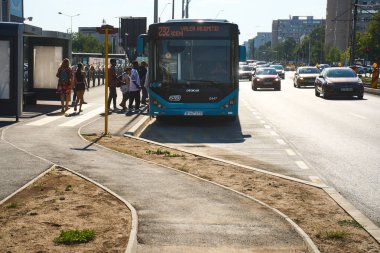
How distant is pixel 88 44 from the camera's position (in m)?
143

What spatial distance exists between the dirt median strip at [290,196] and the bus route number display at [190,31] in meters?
5.88

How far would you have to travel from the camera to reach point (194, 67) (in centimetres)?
1878

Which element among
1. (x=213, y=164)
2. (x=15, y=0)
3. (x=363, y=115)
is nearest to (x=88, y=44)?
(x=15, y=0)

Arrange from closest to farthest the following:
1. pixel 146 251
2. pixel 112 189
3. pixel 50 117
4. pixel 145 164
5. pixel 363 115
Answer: pixel 146 251 < pixel 112 189 < pixel 145 164 < pixel 50 117 < pixel 363 115

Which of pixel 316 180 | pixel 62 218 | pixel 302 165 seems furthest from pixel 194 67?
pixel 62 218

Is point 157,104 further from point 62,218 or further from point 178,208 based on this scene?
point 62,218

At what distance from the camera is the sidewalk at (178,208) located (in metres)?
6.08

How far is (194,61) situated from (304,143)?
5044 millimetres

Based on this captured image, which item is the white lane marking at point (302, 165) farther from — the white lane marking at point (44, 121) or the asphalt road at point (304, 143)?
the white lane marking at point (44, 121)

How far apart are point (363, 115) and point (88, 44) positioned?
123255 millimetres

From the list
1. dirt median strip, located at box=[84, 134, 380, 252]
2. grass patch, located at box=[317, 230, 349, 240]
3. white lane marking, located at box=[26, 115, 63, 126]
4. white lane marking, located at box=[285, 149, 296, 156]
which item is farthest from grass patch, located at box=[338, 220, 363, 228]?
white lane marking, located at box=[26, 115, 63, 126]

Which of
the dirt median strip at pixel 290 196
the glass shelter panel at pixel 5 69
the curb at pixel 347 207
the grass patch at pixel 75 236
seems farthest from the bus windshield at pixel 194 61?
the grass patch at pixel 75 236

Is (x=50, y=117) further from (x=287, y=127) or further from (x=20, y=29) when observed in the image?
(x=287, y=127)

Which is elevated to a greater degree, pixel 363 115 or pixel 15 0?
pixel 15 0
